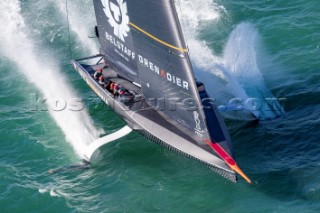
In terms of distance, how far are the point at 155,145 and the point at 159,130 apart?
2079 millimetres

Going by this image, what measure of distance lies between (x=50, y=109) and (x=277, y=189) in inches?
552

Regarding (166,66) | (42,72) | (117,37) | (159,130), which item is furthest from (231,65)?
(42,72)

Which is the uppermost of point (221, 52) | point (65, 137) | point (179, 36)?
point (179, 36)

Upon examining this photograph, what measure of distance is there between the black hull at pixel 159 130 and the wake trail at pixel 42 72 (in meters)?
2.20

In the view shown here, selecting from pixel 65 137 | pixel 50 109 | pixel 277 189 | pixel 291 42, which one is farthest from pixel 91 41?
pixel 277 189

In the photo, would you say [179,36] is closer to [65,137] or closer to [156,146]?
[156,146]

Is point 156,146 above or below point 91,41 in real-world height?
below

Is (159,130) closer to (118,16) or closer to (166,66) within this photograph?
(166,66)

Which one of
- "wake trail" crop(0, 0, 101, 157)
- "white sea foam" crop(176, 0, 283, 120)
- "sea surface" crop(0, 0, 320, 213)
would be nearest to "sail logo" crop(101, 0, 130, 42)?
"white sea foam" crop(176, 0, 283, 120)

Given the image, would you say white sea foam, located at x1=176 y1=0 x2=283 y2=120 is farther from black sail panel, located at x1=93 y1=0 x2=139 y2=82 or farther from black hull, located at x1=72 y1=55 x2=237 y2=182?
black hull, located at x1=72 y1=55 x2=237 y2=182

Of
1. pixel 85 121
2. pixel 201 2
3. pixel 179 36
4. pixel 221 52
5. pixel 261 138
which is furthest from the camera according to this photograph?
pixel 201 2

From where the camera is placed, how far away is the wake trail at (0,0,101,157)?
96.3ft

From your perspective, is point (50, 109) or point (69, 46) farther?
point (69, 46)

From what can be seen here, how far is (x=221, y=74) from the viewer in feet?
109
